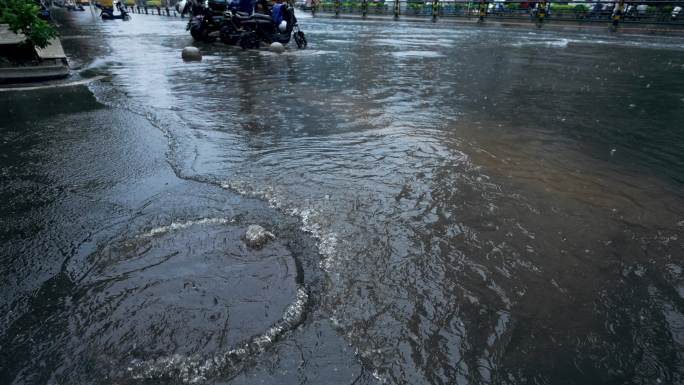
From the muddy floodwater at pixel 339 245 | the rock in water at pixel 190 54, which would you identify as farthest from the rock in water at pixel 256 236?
the rock in water at pixel 190 54

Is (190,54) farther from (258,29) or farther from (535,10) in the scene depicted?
(535,10)

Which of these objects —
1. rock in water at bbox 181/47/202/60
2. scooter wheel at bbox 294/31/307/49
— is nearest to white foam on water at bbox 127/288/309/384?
rock in water at bbox 181/47/202/60

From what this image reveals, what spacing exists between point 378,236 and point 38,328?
2145mm

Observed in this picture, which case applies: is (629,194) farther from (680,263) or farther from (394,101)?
(394,101)

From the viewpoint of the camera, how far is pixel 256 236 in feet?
9.35

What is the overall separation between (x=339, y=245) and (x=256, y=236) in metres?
0.60

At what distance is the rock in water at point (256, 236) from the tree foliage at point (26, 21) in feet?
27.4

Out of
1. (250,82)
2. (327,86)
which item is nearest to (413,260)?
(327,86)

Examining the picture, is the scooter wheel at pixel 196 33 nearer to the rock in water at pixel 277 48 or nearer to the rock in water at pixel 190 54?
the rock in water at pixel 277 48

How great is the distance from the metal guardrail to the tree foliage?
2823cm

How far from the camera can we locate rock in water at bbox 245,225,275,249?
282 centimetres

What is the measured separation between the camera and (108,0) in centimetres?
3847

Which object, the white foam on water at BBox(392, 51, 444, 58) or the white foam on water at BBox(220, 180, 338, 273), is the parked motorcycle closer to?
the white foam on water at BBox(392, 51, 444, 58)

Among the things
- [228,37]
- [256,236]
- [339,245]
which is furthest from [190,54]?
[339,245]
